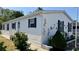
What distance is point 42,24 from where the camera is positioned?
396cm

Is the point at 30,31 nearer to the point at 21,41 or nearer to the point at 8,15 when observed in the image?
the point at 21,41

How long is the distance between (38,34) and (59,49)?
36 cm

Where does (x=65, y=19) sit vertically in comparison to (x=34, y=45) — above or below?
above

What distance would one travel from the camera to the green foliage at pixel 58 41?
156 inches

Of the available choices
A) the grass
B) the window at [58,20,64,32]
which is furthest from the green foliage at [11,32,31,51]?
the window at [58,20,64,32]

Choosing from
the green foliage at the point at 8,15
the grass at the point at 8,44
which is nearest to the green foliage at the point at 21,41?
the grass at the point at 8,44

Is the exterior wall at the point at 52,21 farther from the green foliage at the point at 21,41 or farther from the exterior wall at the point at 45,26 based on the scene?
the green foliage at the point at 21,41

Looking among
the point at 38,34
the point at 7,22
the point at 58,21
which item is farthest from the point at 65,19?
the point at 7,22

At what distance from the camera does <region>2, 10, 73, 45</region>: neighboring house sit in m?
3.96

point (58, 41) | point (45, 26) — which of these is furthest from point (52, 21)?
point (58, 41)

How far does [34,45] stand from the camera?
4027 mm
